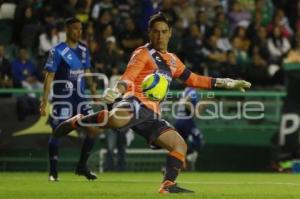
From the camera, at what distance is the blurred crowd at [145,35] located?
21.3 meters

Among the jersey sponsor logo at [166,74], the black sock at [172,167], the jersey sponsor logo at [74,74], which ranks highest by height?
the jersey sponsor logo at [166,74]

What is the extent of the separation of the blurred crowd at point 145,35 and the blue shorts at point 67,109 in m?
5.47

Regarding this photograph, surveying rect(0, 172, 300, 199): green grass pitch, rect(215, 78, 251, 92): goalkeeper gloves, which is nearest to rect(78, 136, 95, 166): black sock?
rect(0, 172, 300, 199): green grass pitch

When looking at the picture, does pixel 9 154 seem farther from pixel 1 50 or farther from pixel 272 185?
pixel 272 185

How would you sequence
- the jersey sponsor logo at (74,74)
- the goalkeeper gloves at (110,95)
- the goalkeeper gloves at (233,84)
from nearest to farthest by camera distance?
the goalkeeper gloves at (110,95) < the goalkeeper gloves at (233,84) < the jersey sponsor logo at (74,74)

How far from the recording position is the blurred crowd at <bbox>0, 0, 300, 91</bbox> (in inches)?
840

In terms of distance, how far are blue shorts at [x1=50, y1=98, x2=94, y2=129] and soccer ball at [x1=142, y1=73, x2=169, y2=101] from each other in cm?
288

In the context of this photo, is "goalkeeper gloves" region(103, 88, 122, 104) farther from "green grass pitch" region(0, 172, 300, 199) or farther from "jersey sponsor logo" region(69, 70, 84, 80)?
"jersey sponsor logo" region(69, 70, 84, 80)

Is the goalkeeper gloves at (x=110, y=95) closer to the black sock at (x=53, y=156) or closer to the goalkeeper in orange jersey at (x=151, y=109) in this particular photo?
the goalkeeper in orange jersey at (x=151, y=109)

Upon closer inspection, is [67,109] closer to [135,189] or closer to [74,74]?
[74,74]

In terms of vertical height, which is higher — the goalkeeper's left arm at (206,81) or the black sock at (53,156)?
the goalkeeper's left arm at (206,81)

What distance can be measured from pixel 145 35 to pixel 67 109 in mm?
8419

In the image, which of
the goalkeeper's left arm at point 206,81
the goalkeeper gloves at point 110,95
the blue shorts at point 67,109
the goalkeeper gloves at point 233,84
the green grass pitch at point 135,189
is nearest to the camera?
the goalkeeper gloves at point 110,95

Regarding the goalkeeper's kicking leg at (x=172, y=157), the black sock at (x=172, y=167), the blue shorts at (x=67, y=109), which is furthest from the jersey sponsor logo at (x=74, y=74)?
the black sock at (x=172, y=167)
